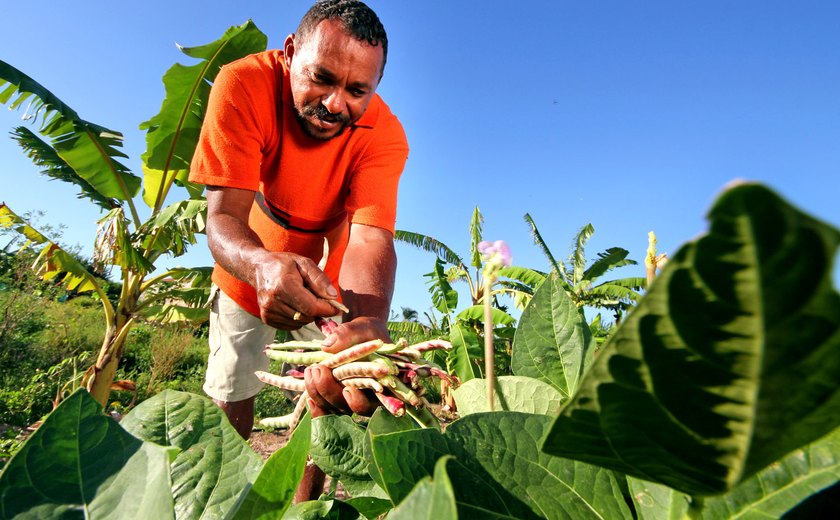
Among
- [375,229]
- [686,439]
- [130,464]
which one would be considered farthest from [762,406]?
[375,229]

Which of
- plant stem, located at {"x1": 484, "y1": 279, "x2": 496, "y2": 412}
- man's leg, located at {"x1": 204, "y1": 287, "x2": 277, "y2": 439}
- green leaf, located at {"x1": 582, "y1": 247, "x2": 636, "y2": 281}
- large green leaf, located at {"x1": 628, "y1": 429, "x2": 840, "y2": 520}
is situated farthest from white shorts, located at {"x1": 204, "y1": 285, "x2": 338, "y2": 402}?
green leaf, located at {"x1": 582, "y1": 247, "x2": 636, "y2": 281}

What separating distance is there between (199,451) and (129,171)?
5.97 m

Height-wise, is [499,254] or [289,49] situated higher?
[289,49]

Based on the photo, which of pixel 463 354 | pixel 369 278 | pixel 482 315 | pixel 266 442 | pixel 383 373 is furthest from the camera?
pixel 266 442

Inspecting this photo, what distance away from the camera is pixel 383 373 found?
2.55ft

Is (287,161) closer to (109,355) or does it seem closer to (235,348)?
(235,348)

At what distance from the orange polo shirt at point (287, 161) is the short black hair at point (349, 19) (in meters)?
0.29

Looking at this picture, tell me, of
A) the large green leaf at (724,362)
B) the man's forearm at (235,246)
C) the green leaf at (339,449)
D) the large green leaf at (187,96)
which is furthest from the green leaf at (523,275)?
Result: the large green leaf at (724,362)

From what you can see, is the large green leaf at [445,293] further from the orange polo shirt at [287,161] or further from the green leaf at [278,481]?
the green leaf at [278,481]

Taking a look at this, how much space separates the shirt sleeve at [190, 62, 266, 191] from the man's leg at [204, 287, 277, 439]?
0.95 m

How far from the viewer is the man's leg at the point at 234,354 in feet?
9.14

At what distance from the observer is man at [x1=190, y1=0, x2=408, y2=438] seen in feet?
5.53

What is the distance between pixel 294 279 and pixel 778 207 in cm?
129

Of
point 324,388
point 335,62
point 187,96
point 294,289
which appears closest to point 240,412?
point 294,289
